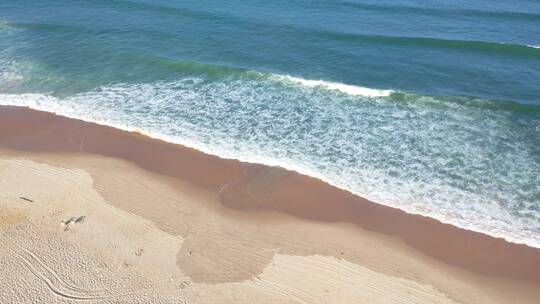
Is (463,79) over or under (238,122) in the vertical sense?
over

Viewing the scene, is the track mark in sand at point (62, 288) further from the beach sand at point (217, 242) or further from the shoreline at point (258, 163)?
the shoreline at point (258, 163)

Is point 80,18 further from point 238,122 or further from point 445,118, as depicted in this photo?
point 445,118

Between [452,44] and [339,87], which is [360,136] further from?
[452,44]

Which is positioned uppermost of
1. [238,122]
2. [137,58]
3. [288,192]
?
[137,58]

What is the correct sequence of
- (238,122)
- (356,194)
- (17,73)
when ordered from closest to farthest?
(356,194), (238,122), (17,73)

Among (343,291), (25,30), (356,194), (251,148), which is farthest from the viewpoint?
(25,30)

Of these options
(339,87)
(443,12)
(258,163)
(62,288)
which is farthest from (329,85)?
(62,288)

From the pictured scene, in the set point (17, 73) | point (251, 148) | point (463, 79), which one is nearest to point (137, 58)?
point (17, 73)

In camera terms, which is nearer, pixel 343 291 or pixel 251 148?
pixel 343 291

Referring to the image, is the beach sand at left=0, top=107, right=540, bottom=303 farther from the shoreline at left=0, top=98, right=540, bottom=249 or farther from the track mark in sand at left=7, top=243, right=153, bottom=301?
the shoreline at left=0, top=98, right=540, bottom=249

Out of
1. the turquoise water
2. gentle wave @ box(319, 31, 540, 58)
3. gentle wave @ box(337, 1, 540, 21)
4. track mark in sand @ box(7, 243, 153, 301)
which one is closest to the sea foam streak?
the turquoise water
